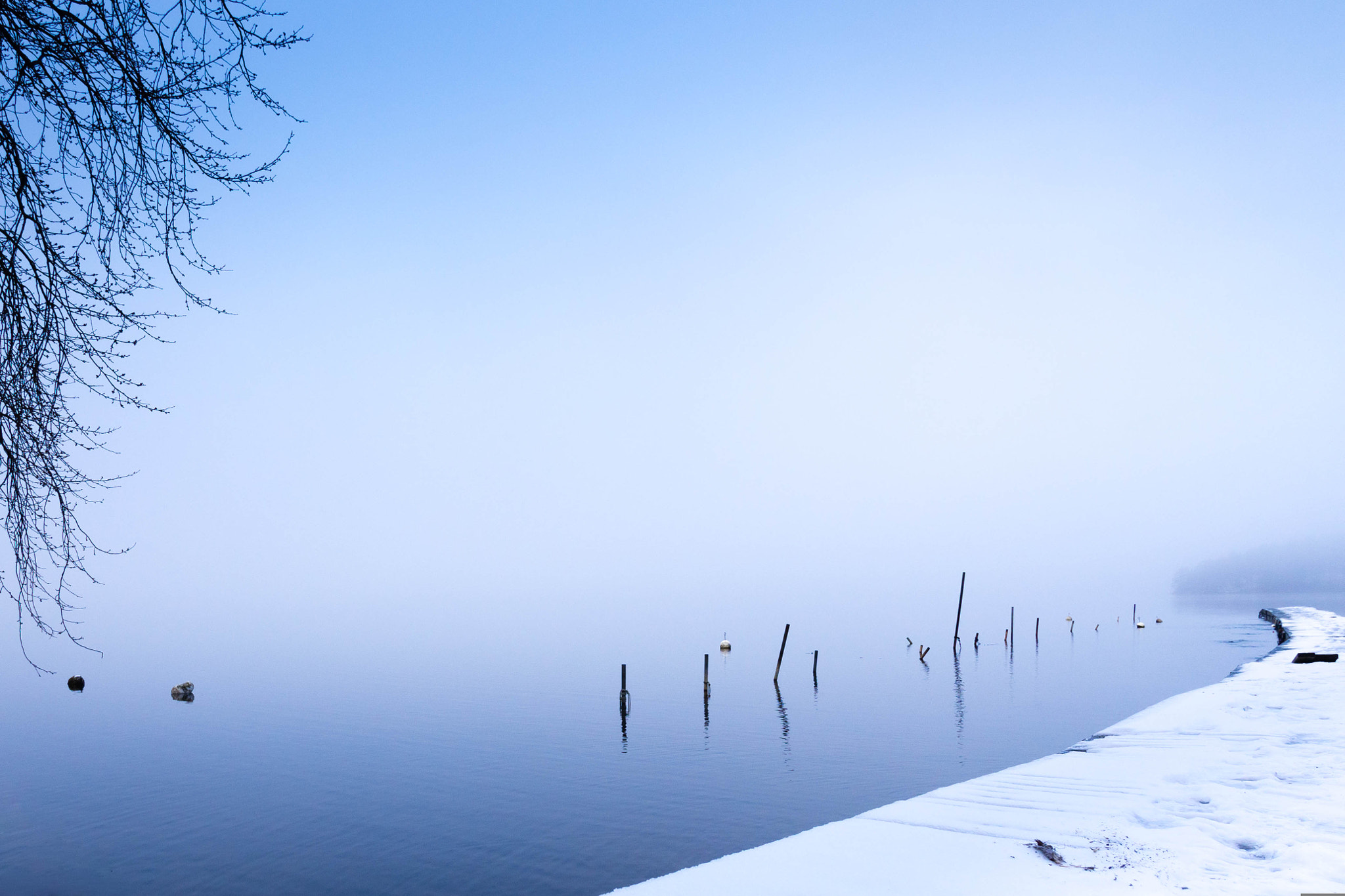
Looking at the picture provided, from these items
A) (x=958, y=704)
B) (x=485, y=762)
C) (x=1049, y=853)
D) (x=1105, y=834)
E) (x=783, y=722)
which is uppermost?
(x=1049, y=853)

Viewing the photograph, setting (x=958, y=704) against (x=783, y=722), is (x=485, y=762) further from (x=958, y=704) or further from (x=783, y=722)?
(x=958, y=704)

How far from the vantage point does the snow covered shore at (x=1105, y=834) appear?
25.3 feet

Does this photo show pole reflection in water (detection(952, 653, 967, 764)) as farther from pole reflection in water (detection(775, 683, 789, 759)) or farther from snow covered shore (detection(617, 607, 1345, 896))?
snow covered shore (detection(617, 607, 1345, 896))

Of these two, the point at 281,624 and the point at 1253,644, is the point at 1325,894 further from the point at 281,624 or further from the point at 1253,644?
the point at 281,624

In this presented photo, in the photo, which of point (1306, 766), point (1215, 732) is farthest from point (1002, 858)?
point (1215, 732)

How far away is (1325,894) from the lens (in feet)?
23.0

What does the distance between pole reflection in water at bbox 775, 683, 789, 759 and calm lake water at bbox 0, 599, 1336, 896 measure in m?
0.37

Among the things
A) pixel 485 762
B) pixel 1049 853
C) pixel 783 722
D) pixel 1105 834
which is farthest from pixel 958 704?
pixel 1049 853

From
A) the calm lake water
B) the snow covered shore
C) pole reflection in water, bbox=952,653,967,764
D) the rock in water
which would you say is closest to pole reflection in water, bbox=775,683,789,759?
the calm lake water

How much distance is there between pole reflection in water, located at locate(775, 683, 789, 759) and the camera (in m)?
31.0

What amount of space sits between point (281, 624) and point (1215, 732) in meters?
154

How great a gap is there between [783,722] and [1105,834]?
1106 inches

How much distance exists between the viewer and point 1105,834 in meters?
9.45

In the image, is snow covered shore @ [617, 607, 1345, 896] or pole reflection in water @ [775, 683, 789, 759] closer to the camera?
snow covered shore @ [617, 607, 1345, 896]
